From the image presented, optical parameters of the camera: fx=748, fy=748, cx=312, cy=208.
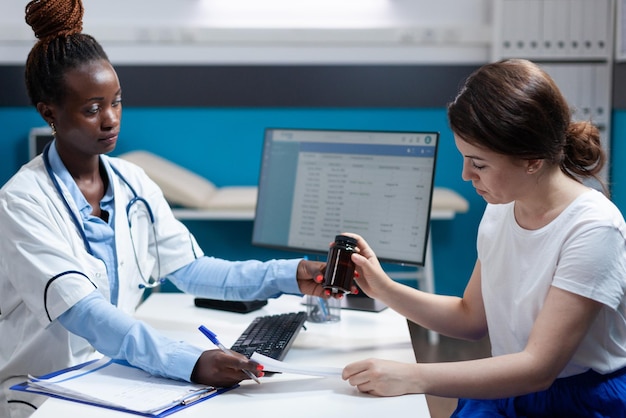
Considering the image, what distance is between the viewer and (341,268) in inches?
58.0

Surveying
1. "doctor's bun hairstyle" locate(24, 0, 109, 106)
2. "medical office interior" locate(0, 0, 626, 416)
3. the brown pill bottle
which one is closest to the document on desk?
the brown pill bottle

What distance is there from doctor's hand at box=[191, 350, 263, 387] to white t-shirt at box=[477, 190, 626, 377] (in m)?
0.53

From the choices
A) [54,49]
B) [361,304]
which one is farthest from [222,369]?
[54,49]

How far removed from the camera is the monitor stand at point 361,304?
1832 millimetres

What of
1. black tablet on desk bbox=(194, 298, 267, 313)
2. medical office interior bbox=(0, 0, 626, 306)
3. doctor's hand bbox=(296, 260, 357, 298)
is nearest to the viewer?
doctor's hand bbox=(296, 260, 357, 298)

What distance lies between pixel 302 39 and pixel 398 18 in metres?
0.50

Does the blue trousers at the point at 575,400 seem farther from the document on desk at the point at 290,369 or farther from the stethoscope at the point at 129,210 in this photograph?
the stethoscope at the point at 129,210

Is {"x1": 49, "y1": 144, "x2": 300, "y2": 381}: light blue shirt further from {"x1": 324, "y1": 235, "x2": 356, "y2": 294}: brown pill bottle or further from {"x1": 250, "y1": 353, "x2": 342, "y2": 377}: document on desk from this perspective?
{"x1": 324, "y1": 235, "x2": 356, "y2": 294}: brown pill bottle

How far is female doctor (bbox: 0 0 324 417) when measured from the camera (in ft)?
4.54

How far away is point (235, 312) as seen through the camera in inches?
71.1

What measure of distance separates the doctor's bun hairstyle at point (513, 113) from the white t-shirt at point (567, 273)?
0.46ft

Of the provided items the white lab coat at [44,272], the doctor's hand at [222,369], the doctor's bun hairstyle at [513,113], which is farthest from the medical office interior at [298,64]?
the doctor's hand at [222,369]

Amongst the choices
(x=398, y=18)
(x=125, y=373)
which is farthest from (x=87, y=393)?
(x=398, y=18)

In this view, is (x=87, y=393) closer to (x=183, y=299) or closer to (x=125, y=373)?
(x=125, y=373)
